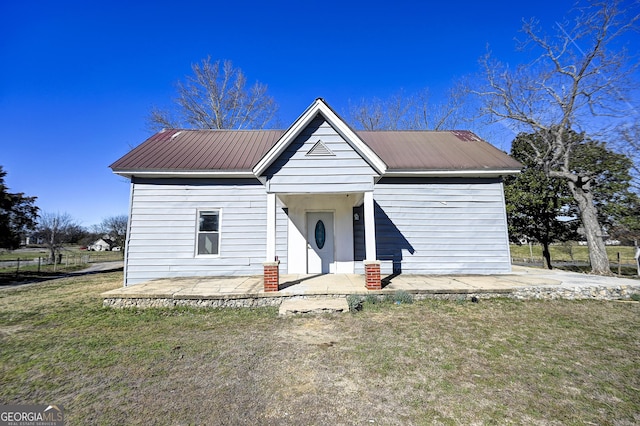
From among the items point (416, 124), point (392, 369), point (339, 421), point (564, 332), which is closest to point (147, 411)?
point (339, 421)

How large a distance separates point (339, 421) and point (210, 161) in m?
8.97

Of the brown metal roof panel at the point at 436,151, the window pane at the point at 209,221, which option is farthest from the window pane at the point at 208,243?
the brown metal roof panel at the point at 436,151

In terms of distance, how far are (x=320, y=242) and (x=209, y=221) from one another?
3988 mm

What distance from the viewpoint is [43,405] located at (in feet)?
9.36

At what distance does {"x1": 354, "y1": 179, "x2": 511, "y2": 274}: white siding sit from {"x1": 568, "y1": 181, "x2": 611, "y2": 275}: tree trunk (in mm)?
4790

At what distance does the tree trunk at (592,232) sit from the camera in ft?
34.4

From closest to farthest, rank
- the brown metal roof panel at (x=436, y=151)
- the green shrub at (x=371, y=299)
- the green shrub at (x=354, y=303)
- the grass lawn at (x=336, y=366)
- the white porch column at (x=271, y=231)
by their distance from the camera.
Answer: the grass lawn at (x=336, y=366) < the green shrub at (x=354, y=303) < the green shrub at (x=371, y=299) < the white porch column at (x=271, y=231) < the brown metal roof panel at (x=436, y=151)

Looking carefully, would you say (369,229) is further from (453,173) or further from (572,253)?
(572,253)

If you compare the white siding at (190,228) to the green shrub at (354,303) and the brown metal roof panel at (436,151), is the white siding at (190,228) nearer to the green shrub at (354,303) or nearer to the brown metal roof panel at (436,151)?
the green shrub at (354,303)

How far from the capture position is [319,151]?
7.14 meters

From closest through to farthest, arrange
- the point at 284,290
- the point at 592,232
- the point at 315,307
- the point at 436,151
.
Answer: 1. the point at 315,307
2. the point at 284,290
3. the point at 436,151
4. the point at 592,232

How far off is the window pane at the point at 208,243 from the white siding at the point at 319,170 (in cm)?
356

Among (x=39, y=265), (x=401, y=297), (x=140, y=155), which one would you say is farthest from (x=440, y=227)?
(x=39, y=265)

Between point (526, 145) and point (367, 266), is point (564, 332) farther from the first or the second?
point (526, 145)
